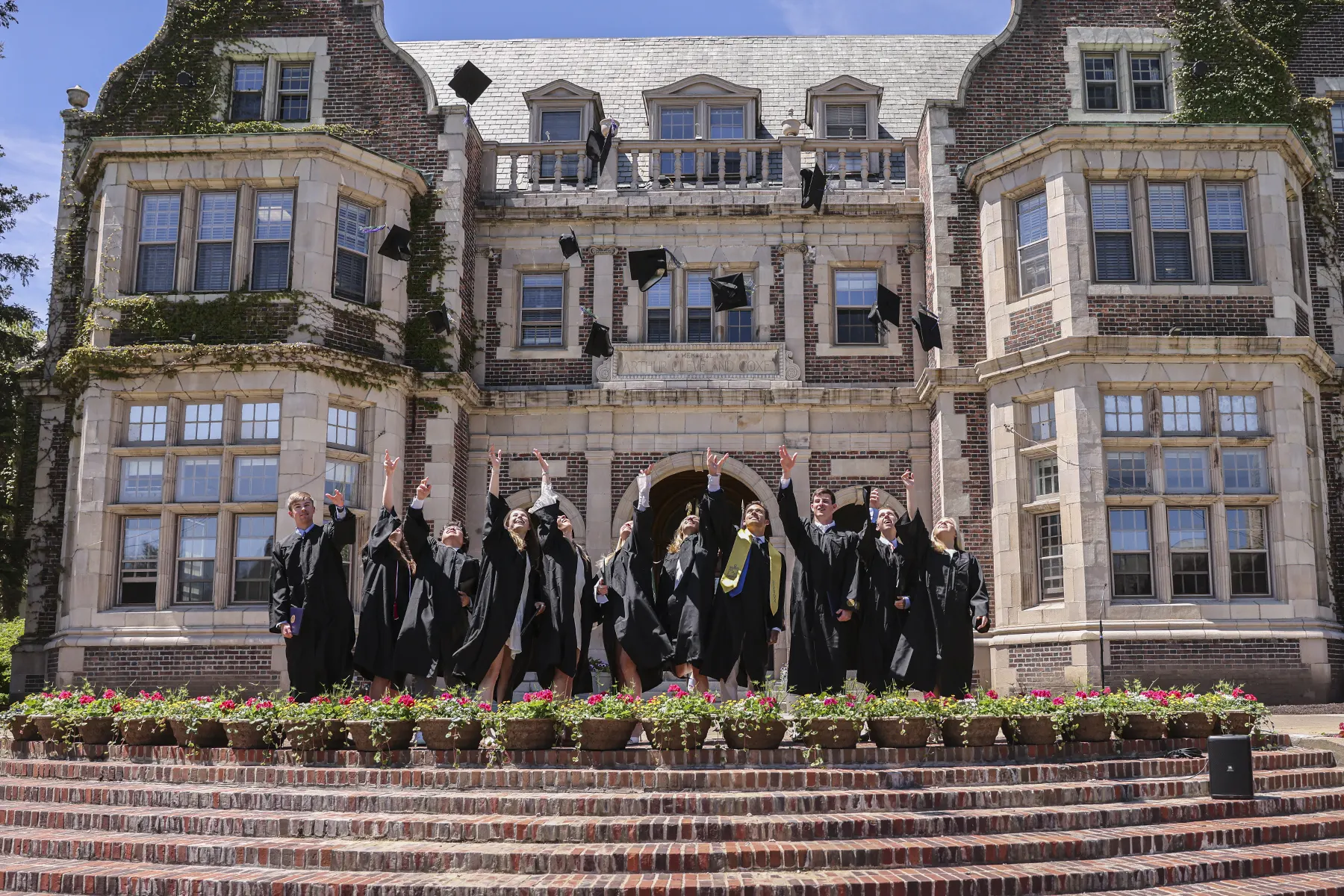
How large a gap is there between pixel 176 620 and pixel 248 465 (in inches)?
81.9

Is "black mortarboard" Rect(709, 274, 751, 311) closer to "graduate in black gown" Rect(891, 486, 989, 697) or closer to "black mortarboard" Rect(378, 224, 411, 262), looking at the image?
"black mortarboard" Rect(378, 224, 411, 262)

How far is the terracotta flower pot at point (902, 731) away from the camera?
874 centimetres

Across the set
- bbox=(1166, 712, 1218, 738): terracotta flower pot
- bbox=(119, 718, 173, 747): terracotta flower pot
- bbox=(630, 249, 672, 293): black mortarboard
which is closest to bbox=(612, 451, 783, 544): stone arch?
bbox=(630, 249, 672, 293): black mortarboard

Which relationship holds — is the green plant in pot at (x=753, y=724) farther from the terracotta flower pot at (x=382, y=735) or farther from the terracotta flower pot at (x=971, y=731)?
the terracotta flower pot at (x=382, y=735)

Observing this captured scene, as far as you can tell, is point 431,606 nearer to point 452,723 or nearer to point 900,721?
point 452,723

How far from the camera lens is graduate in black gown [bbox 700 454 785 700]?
1041cm

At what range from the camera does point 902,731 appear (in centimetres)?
873

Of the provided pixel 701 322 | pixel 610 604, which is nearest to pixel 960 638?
pixel 610 604

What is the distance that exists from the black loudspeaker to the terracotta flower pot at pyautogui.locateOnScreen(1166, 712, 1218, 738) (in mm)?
1230

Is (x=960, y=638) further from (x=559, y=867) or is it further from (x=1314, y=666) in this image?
(x=1314, y=666)

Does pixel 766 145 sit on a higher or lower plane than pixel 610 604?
higher

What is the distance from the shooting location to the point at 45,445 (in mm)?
17625

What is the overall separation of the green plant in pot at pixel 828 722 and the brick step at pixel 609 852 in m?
1.36

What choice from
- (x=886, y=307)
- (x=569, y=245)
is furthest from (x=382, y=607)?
(x=886, y=307)
